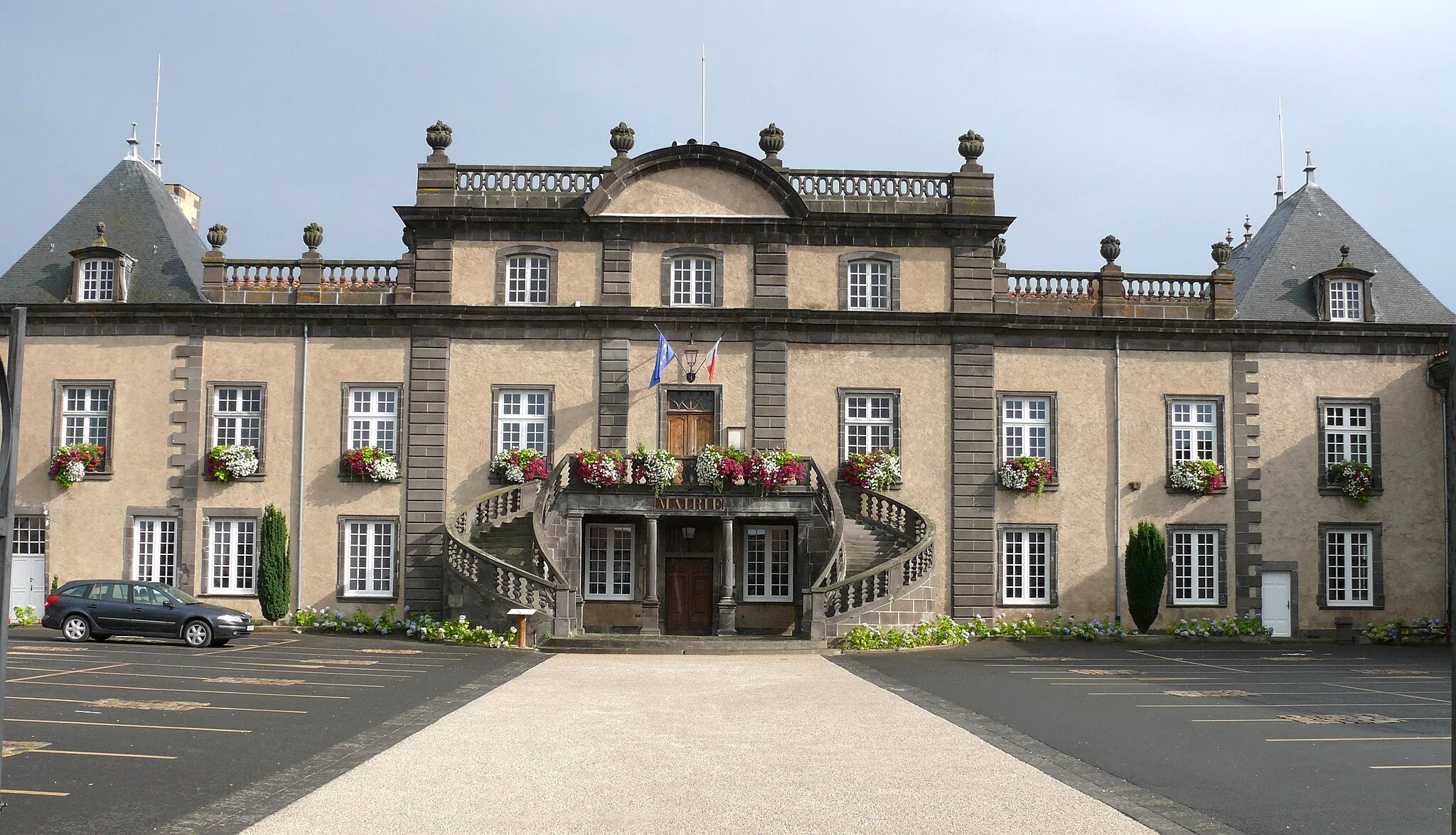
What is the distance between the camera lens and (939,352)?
94.4 ft

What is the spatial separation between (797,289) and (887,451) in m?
4.27

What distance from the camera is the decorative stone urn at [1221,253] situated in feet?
96.9

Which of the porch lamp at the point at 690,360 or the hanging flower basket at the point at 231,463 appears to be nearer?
the hanging flower basket at the point at 231,463

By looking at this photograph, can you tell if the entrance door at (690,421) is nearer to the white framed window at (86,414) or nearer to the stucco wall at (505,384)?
the stucco wall at (505,384)

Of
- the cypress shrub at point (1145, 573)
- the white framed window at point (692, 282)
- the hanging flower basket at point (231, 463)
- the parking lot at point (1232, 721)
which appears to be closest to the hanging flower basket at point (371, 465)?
the hanging flower basket at point (231, 463)

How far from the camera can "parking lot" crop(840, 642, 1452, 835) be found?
10031 mm

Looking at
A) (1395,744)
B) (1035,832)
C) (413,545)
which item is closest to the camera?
(1035,832)

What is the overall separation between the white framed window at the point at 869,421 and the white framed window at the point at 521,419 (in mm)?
6890

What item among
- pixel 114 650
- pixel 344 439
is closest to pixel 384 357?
pixel 344 439

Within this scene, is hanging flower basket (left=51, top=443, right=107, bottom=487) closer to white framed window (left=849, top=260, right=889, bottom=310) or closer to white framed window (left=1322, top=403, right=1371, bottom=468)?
white framed window (left=849, top=260, right=889, bottom=310)

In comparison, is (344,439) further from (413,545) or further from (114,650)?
(114,650)

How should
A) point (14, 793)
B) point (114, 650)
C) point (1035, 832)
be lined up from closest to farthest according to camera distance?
point (1035, 832), point (14, 793), point (114, 650)

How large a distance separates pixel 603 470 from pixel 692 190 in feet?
23.0

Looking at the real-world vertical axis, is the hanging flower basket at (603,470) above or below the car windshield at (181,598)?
above
